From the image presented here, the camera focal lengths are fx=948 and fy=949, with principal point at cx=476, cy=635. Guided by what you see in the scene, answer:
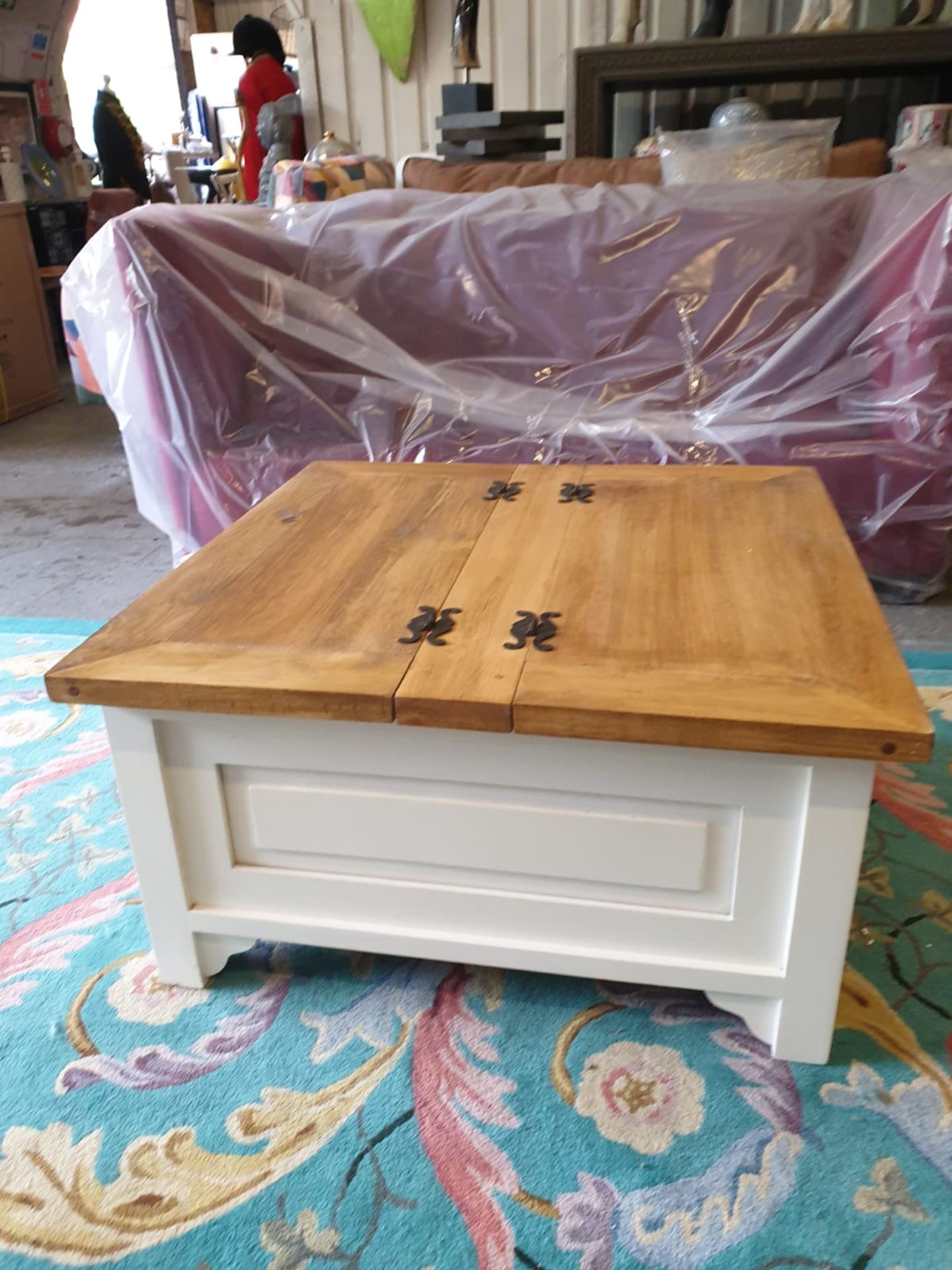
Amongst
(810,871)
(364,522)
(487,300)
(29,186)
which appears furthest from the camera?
(29,186)

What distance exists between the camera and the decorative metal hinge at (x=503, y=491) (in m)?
1.15

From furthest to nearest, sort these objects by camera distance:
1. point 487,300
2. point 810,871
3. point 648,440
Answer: point 487,300 → point 648,440 → point 810,871

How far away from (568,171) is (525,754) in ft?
5.90

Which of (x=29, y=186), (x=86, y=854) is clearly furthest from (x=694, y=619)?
(x=29, y=186)

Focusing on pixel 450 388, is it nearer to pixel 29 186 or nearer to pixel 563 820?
pixel 563 820

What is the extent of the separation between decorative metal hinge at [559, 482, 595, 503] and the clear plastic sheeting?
1.91 ft

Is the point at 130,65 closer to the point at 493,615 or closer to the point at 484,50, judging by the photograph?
the point at 484,50

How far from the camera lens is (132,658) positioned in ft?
2.67

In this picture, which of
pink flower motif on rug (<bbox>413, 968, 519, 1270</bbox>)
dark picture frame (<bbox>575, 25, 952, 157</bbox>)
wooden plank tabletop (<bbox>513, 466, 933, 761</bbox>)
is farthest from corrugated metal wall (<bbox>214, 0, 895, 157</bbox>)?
pink flower motif on rug (<bbox>413, 968, 519, 1270</bbox>)

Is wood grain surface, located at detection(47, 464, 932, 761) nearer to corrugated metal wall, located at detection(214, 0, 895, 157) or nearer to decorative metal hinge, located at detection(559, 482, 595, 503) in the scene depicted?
decorative metal hinge, located at detection(559, 482, 595, 503)

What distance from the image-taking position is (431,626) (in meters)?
0.83

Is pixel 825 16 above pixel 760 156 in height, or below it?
above

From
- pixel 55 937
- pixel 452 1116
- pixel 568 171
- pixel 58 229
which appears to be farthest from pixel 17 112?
pixel 452 1116

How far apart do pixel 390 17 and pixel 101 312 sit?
62.8 inches
